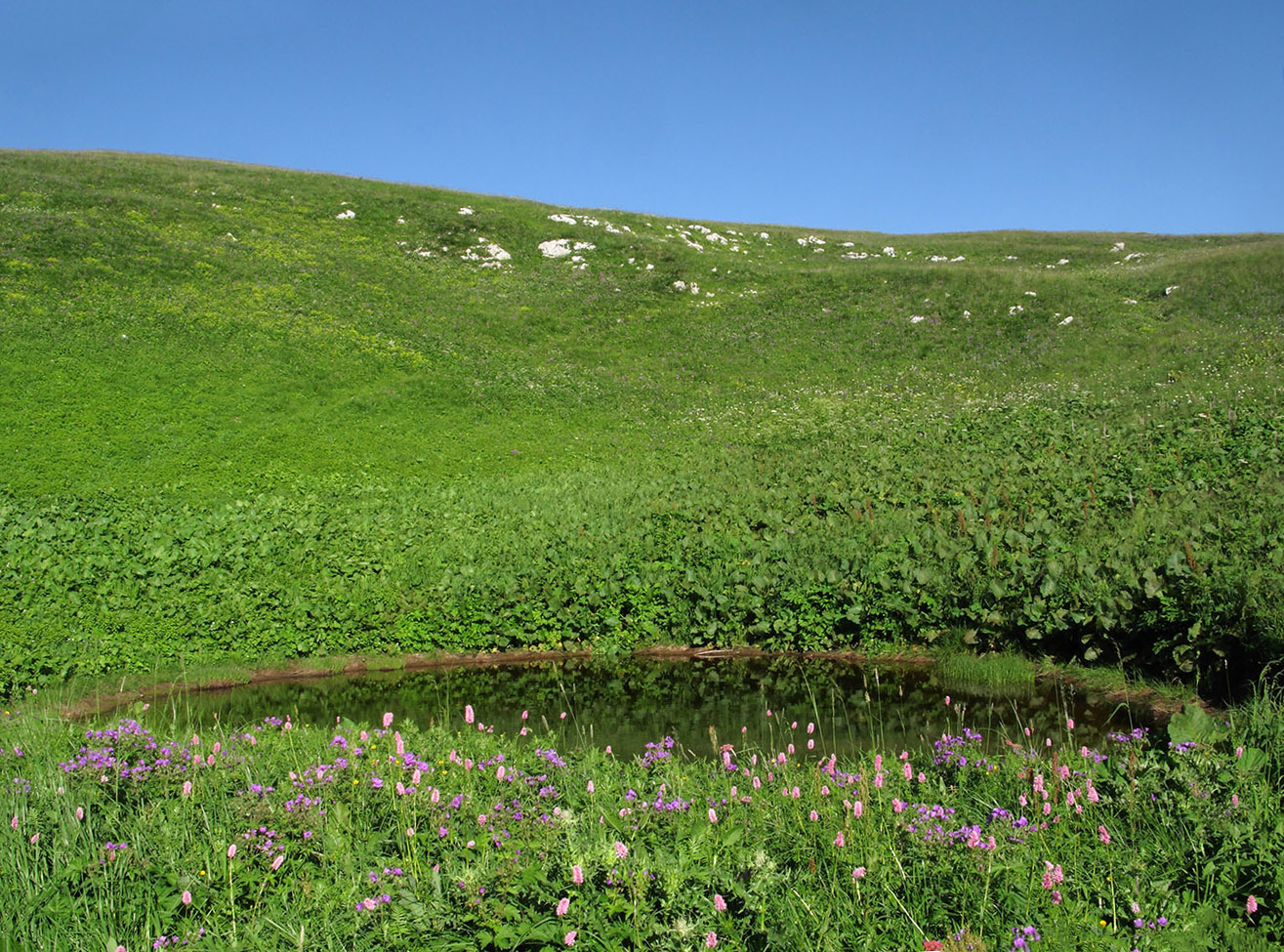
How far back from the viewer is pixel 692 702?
36.0ft

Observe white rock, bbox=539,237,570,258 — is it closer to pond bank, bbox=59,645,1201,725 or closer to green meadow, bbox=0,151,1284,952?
green meadow, bbox=0,151,1284,952

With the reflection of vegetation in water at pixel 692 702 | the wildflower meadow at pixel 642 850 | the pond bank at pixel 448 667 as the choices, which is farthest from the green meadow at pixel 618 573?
the reflection of vegetation in water at pixel 692 702

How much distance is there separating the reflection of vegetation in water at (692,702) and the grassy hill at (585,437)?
881 millimetres

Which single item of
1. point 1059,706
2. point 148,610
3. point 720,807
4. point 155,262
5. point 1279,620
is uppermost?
point 155,262

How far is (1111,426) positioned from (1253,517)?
988 cm

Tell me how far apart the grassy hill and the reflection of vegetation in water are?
0.88 meters

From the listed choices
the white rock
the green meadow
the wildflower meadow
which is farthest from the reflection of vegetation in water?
the white rock

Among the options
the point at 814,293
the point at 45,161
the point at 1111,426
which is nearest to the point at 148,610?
the point at 1111,426

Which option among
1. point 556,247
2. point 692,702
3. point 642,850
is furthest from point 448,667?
point 556,247

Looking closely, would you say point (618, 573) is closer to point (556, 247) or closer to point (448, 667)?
point (448, 667)

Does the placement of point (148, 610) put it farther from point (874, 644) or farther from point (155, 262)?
point (155, 262)

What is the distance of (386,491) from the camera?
776 inches

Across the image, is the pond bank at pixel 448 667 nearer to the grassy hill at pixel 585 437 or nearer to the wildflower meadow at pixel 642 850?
the grassy hill at pixel 585 437

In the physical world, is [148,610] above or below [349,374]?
below
